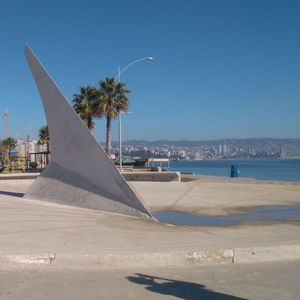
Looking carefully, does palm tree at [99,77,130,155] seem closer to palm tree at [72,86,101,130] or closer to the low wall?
palm tree at [72,86,101,130]

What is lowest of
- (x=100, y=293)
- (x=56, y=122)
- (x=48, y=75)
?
(x=100, y=293)

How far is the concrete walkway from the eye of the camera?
6.88 m

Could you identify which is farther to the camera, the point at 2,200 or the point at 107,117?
the point at 107,117

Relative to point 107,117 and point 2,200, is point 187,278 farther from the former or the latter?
point 107,117

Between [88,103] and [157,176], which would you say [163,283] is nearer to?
[157,176]

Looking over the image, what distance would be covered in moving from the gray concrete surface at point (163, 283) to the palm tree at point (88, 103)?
41.0 metres

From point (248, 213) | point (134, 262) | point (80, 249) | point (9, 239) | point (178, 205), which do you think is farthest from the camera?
point (178, 205)

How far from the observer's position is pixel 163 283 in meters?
5.93

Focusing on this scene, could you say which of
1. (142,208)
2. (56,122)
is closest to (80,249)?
(142,208)

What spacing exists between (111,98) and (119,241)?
39.5m

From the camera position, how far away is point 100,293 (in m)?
5.52

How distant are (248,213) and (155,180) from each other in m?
15.7

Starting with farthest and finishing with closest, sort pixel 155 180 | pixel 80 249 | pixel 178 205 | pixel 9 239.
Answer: pixel 155 180
pixel 178 205
pixel 9 239
pixel 80 249

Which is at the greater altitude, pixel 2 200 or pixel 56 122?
pixel 56 122
